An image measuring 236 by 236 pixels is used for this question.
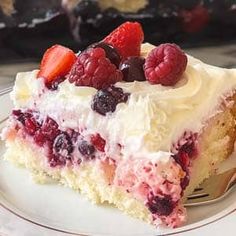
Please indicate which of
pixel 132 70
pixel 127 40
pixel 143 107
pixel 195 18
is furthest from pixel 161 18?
pixel 143 107

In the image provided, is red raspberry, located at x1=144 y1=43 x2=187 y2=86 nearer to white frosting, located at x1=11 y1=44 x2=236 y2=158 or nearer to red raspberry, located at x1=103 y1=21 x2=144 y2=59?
white frosting, located at x1=11 y1=44 x2=236 y2=158

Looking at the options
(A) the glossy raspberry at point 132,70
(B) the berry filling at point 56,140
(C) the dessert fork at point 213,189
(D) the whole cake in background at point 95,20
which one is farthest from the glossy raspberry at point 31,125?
(D) the whole cake in background at point 95,20

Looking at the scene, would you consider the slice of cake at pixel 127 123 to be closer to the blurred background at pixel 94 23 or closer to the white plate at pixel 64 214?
the white plate at pixel 64 214

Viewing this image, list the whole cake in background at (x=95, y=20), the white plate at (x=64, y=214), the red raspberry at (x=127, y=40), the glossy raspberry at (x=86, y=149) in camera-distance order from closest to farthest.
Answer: the white plate at (x=64, y=214)
the glossy raspberry at (x=86, y=149)
the red raspberry at (x=127, y=40)
the whole cake in background at (x=95, y=20)

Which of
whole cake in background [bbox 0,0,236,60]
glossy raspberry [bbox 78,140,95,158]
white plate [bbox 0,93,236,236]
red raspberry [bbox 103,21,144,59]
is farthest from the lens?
whole cake in background [bbox 0,0,236,60]

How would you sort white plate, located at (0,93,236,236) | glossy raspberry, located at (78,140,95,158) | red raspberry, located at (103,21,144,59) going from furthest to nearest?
red raspberry, located at (103,21,144,59), glossy raspberry, located at (78,140,95,158), white plate, located at (0,93,236,236)

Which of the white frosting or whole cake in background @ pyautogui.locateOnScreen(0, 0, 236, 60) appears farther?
whole cake in background @ pyautogui.locateOnScreen(0, 0, 236, 60)

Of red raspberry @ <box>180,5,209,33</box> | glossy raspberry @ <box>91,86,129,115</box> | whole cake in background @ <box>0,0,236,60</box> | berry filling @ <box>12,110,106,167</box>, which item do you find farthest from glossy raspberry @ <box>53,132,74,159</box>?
red raspberry @ <box>180,5,209,33</box>
